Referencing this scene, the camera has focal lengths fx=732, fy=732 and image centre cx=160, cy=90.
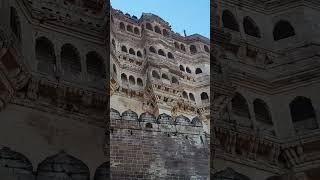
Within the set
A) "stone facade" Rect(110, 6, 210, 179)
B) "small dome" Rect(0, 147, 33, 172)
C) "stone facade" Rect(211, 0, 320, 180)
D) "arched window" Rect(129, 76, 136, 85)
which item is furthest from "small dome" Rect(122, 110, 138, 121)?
"stone facade" Rect(211, 0, 320, 180)

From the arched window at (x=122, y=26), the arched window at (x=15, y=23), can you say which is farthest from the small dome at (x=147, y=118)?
the arched window at (x=15, y=23)

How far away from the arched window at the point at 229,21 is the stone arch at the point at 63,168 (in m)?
5.73

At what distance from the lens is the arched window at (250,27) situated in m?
16.0

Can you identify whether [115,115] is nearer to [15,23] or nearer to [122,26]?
[122,26]

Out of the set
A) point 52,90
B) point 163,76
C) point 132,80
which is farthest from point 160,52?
point 52,90

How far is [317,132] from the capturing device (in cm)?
1387

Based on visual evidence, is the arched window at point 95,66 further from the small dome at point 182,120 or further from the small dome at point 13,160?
the small dome at point 182,120

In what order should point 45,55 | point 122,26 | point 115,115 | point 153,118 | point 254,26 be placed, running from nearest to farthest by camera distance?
point 115,115 < point 153,118 < point 122,26 < point 45,55 < point 254,26

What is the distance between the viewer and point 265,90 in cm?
1485

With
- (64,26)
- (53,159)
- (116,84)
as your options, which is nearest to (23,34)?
(64,26)

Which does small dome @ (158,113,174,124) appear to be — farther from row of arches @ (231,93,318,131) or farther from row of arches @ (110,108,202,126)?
row of arches @ (231,93,318,131)

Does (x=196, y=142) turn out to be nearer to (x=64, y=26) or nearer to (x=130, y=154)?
(x=130, y=154)

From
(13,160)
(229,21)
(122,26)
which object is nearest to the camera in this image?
(122,26)

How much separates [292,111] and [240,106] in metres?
1.13
